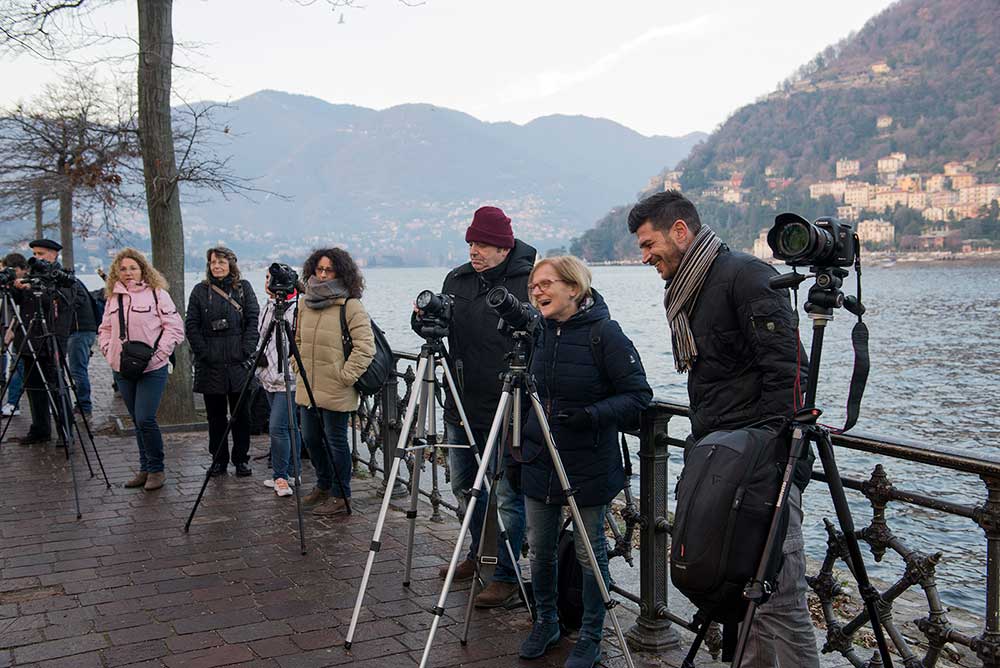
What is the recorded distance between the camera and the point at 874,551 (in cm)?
308

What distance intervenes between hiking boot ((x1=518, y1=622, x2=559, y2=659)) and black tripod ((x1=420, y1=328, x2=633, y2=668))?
384 millimetres

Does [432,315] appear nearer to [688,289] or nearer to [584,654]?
[688,289]

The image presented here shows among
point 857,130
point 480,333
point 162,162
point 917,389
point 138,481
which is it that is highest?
point 857,130

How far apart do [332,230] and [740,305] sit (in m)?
191

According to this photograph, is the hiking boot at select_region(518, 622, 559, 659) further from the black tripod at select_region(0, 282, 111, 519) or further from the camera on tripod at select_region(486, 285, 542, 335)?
the black tripod at select_region(0, 282, 111, 519)

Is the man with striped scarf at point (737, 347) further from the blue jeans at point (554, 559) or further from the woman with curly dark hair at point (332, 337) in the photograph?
the woman with curly dark hair at point (332, 337)

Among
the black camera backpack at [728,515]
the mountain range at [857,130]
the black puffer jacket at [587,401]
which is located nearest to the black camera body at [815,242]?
the black camera backpack at [728,515]

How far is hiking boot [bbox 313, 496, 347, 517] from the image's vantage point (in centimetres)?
645

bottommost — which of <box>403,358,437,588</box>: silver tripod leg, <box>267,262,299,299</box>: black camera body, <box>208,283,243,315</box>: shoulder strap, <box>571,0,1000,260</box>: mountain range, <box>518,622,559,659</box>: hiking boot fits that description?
<box>518,622,559,659</box>: hiking boot

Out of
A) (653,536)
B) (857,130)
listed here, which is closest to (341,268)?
(653,536)

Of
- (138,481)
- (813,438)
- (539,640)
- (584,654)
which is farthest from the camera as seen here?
(138,481)

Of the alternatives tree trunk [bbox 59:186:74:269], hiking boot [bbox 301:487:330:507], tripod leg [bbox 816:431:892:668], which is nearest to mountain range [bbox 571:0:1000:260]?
tree trunk [bbox 59:186:74:269]

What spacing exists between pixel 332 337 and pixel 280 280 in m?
0.57

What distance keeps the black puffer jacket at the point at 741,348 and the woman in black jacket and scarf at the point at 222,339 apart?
5304mm
